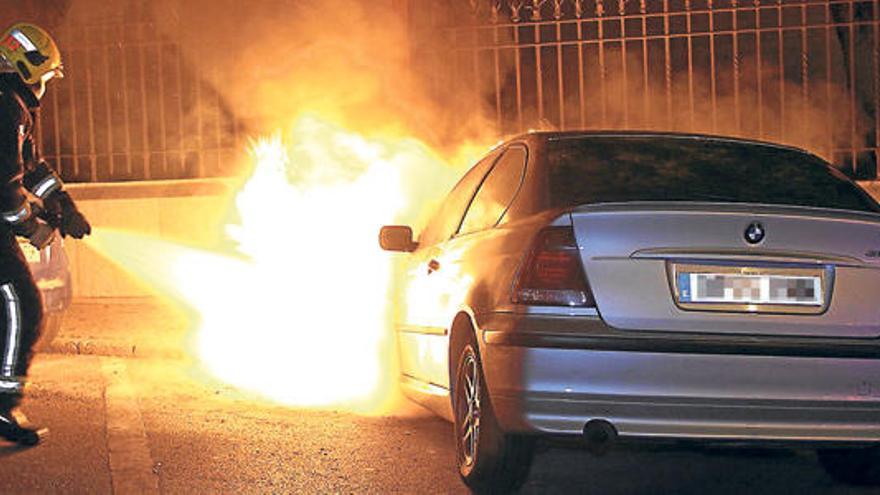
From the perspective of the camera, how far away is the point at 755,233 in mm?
5129

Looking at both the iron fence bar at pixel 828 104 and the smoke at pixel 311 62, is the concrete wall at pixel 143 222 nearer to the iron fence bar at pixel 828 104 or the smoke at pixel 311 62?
the smoke at pixel 311 62

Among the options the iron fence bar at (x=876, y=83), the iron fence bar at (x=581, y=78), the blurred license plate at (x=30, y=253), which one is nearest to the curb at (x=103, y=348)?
the blurred license plate at (x=30, y=253)

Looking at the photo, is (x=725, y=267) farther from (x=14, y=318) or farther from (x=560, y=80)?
(x=560, y=80)

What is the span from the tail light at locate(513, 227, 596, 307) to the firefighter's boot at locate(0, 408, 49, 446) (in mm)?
2832

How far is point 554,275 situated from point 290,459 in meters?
1.95

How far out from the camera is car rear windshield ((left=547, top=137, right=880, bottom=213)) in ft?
18.4

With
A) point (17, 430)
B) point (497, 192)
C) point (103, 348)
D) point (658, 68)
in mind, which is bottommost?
point (103, 348)

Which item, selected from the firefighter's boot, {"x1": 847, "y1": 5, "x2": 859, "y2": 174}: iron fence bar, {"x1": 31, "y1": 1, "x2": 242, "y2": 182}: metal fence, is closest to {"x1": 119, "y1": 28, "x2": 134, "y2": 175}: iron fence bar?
{"x1": 31, "y1": 1, "x2": 242, "y2": 182}: metal fence

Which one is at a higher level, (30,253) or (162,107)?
(162,107)

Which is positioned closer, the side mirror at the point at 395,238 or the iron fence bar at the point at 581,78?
the side mirror at the point at 395,238

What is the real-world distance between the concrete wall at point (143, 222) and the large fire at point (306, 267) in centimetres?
13

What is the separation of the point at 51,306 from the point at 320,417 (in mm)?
2036

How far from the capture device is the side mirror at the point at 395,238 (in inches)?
296

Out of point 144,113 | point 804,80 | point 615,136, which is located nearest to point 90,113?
point 144,113
